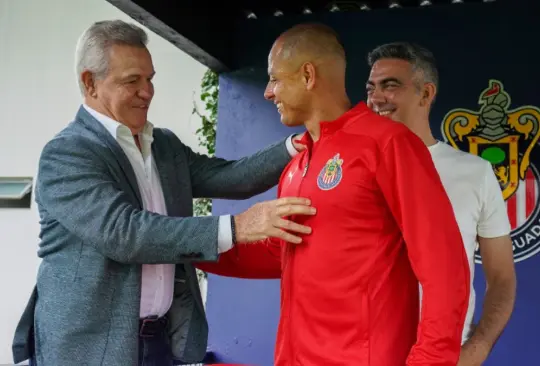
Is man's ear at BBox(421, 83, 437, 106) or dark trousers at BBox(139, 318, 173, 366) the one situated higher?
man's ear at BBox(421, 83, 437, 106)

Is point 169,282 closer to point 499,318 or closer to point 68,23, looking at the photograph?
point 499,318

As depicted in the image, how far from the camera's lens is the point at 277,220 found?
184 centimetres

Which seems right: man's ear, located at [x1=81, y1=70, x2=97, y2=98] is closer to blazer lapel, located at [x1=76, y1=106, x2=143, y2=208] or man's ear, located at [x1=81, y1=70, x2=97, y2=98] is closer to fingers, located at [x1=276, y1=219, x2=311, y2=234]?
blazer lapel, located at [x1=76, y1=106, x2=143, y2=208]

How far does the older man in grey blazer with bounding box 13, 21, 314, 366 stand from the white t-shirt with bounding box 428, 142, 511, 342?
2.44 ft

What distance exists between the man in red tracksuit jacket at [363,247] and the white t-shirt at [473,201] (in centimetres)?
55

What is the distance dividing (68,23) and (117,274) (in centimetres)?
609

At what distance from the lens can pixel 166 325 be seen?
7.43 ft

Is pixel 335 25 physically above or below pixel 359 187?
above

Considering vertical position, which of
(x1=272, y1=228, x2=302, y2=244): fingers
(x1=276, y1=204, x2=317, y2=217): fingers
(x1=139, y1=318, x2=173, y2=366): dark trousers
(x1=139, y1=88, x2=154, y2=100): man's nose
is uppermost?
(x1=139, y1=88, x2=154, y2=100): man's nose

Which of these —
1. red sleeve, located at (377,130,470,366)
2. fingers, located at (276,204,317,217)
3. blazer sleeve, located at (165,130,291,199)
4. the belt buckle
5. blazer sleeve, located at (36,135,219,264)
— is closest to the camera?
red sleeve, located at (377,130,470,366)

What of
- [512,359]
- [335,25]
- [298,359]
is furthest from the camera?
[335,25]

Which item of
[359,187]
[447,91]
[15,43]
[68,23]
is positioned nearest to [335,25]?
[447,91]

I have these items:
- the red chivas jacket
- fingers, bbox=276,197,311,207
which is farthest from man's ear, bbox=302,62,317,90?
fingers, bbox=276,197,311,207

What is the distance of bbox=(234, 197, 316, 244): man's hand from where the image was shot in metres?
1.82
